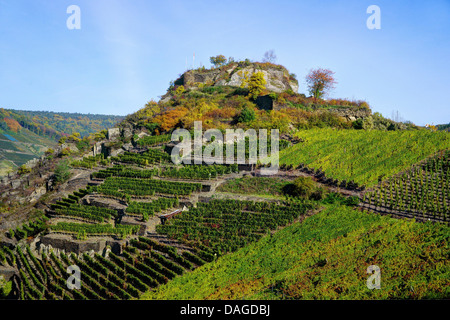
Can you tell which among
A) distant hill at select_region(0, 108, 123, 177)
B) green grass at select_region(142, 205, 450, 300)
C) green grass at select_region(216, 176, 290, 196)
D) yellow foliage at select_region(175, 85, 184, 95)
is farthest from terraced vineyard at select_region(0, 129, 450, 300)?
distant hill at select_region(0, 108, 123, 177)

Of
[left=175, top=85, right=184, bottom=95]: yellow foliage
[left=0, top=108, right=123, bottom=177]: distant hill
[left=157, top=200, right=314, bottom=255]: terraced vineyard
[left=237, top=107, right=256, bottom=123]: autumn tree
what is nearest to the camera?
[left=157, top=200, right=314, bottom=255]: terraced vineyard

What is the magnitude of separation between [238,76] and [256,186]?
128 ft

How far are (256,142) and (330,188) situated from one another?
1338cm

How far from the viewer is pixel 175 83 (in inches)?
3012

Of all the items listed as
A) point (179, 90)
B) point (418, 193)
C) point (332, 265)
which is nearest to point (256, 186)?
point (418, 193)

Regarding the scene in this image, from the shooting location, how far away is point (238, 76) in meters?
65.9

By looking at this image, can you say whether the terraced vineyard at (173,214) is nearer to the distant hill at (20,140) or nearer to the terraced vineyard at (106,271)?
the terraced vineyard at (106,271)

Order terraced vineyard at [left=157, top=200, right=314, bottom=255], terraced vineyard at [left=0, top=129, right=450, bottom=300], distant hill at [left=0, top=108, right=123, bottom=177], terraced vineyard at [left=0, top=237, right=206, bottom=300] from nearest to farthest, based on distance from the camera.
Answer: terraced vineyard at [left=0, top=237, right=206, bottom=300] < terraced vineyard at [left=0, top=129, right=450, bottom=300] < terraced vineyard at [left=157, top=200, right=314, bottom=255] < distant hill at [left=0, top=108, right=123, bottom=177]

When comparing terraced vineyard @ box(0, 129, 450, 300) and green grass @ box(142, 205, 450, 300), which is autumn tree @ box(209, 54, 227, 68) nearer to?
terraced vineyard @ box(0, 129, 450, 300)

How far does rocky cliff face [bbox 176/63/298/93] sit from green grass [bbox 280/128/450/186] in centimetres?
2375

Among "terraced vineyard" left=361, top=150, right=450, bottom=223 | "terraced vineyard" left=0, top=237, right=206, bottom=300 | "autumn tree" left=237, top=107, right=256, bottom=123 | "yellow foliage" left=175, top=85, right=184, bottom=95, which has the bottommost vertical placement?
Result: "terraced vineyard" left=0, top=237, right=206, bottom=300

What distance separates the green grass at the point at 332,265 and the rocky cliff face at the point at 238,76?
42.8 meters

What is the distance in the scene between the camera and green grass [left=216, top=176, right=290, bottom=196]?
30611 millimetres

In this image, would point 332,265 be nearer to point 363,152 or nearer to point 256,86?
point 363,152
